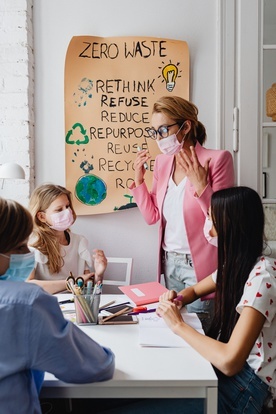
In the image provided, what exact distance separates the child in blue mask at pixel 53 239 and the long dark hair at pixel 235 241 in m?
0.71

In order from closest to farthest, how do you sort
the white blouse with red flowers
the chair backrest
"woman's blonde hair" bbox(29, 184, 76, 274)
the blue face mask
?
the blue face mask < the white blouse with red flowers < "woman's blonde hair" bbox(29, 184, 76, 274) < the chair backrest

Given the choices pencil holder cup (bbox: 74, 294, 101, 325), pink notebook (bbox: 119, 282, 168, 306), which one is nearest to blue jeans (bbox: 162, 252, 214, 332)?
pink notebook (bbox: 119, 282, 168, 306)

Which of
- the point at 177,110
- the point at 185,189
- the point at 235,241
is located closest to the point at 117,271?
the point at 185,189

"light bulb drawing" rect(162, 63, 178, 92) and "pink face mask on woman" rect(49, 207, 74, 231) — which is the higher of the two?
"light bulb drawing" rect(162, 63, 178, 92)

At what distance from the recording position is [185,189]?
1.73m

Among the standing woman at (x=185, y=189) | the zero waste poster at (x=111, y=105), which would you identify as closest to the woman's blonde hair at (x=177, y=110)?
the standing woman at (x=185, y=189)

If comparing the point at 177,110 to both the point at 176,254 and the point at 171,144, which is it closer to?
the point at 171,144

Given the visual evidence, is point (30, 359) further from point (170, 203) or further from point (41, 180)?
point (41, 180)

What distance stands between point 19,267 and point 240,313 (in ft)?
2.00

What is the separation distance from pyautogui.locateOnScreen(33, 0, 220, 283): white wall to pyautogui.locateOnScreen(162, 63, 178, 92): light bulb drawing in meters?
0.10

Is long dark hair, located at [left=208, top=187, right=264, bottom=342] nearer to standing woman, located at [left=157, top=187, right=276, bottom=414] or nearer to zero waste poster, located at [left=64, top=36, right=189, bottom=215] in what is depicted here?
standing woman, located at [left=157, top=187, right=276, bottom=414]

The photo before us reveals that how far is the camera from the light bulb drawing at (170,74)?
210 cm

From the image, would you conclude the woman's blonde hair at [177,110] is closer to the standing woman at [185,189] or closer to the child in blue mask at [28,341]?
the standing woman at [185,189]

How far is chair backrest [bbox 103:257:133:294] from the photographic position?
2.09 metres
